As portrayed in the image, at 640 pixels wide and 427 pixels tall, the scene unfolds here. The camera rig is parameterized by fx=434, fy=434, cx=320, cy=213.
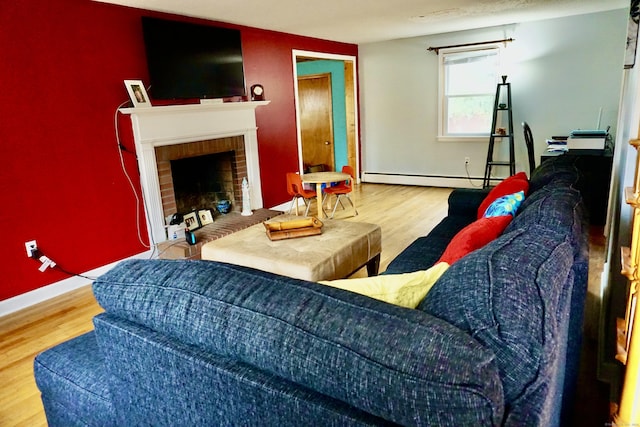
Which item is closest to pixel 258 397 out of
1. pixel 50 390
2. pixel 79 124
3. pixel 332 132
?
pixel 50 390

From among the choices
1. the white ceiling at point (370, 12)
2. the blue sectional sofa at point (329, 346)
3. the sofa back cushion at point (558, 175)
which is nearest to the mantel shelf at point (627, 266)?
the blue sectional sofa at point (329, 346)

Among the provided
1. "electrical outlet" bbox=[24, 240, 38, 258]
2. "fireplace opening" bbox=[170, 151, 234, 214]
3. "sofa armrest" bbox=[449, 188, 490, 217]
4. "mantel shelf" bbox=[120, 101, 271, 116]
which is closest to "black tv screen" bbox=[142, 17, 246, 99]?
"mantel shelf" bbox=[120, 101, 271, 116]

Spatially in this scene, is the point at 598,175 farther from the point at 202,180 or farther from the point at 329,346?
the point at 329,346

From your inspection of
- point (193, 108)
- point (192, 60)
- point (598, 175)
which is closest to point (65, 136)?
point (193, 108)

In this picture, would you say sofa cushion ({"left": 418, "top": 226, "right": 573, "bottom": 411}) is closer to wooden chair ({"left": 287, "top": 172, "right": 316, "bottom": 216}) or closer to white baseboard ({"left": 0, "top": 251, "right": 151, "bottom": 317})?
white baseboard ({"left": 0, "top": 251, "right": 151, "bottom": 317})

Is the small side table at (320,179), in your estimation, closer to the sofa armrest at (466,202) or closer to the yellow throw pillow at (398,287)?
the sofa armrest at (466,202)

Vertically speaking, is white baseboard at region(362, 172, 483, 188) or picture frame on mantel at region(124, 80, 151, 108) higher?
picture frame on mantel at region(124, 80, 151, 108)

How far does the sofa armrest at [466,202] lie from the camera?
3.34 metres

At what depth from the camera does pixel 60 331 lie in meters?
2.84

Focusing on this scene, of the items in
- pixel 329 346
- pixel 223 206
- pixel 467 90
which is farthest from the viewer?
pixel 467 90

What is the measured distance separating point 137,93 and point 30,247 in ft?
4.90

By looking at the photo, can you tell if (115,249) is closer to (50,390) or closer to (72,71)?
(72,71)

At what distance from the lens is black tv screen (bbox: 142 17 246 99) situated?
12.6 ft

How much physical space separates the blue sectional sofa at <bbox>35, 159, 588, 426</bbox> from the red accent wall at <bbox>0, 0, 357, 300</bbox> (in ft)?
7.58
